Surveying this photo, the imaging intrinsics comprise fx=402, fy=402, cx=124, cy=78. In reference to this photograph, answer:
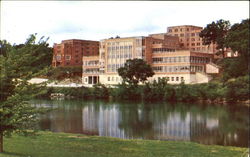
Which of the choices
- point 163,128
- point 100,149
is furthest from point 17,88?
point 163,128

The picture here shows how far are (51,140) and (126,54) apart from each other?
269 ft

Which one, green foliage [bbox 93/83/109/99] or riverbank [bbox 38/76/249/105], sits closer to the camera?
riverbank [bbox 38/76/249/105]

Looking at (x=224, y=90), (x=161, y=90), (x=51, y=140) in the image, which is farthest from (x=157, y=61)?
(x=51, y=140)

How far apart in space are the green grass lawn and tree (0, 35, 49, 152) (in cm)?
→ 119

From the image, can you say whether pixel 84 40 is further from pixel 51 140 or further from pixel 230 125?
pixel 51 140

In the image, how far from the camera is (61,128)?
34.6 meters

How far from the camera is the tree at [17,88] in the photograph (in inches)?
650

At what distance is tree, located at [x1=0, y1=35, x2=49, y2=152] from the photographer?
1650 cm

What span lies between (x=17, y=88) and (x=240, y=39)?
63596mm

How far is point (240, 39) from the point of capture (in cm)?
7469

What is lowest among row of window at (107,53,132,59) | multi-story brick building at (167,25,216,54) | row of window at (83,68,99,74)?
row of window at (83,68,99,74)

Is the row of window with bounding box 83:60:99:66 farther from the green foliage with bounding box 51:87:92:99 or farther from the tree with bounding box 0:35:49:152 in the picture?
the tree with bounding box 0:35:49:152

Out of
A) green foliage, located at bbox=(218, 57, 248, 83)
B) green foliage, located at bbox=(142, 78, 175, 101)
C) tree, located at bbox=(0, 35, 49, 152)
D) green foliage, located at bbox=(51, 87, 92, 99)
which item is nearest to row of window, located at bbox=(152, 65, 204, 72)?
green foliage, located at bbox=(142, 78, 175, 101)

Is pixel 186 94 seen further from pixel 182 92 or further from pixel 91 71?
pixel 91 71
